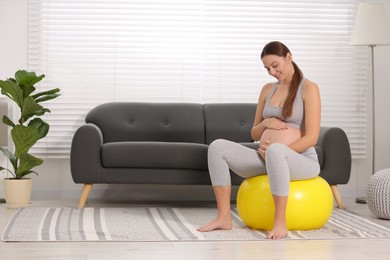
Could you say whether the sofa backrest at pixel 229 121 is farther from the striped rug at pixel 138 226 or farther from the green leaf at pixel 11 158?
the green leaf at pixel 11 158

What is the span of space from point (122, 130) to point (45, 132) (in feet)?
2.04

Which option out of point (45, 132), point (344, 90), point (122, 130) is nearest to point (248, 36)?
point (344, 90)

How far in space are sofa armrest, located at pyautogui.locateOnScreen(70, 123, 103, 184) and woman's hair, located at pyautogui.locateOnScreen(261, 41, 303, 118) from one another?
1.61m

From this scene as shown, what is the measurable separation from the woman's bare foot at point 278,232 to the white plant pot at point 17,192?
7.67 ft

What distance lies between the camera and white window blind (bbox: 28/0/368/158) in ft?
21.0

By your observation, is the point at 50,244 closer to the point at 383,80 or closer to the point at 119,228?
A: the point at 119,228

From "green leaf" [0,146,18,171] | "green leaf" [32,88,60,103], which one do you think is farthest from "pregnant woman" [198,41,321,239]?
"green leaf" [0,146,18,171]

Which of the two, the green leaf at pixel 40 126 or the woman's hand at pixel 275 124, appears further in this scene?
the green leaf at pixel 40 126

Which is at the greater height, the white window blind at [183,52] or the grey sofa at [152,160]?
the white window blind at [183,52]

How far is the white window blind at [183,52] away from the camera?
21.0 ft

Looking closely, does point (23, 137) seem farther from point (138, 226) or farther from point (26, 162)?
point (138, 226)

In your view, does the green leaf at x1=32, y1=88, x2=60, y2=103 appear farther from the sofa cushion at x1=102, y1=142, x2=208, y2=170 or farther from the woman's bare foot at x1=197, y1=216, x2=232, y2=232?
the woman's bare foot at x1=197, y1=216, x2=232, y2=232

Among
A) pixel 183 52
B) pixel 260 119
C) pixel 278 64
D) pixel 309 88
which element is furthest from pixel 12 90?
pixel 309 88

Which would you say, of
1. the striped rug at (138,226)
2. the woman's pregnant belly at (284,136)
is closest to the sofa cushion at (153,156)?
the striped rug at (138,226)
